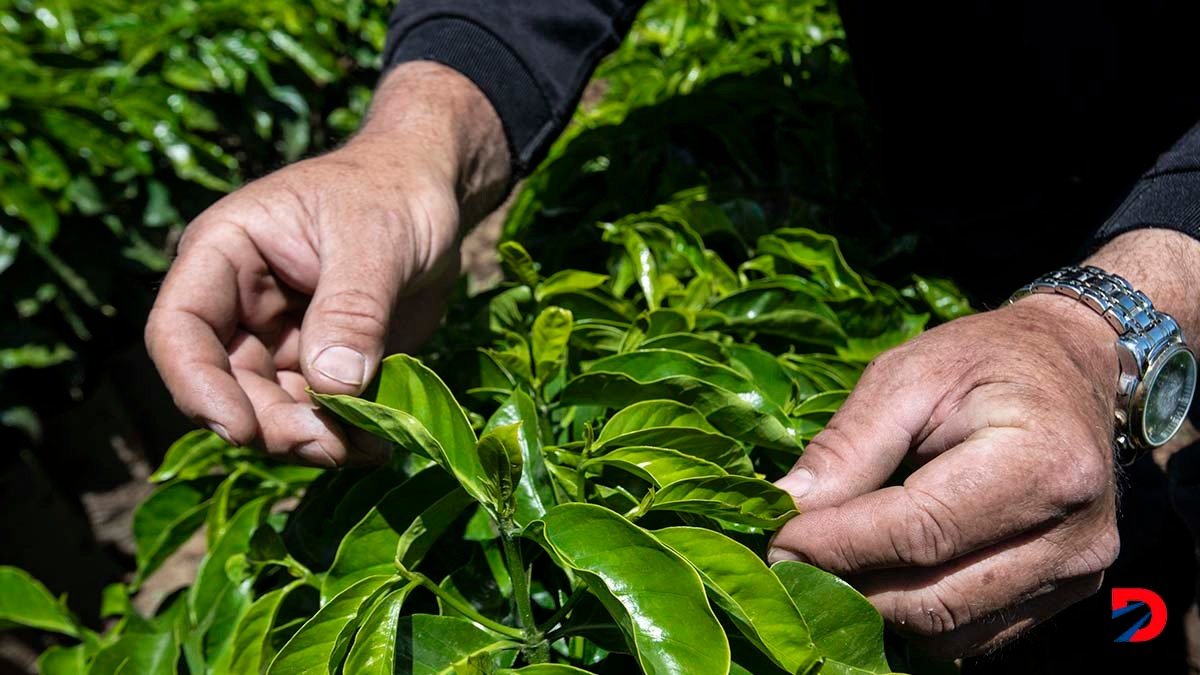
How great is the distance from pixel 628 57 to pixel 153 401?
7.65 ft

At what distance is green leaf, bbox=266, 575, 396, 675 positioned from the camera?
3.11 feet

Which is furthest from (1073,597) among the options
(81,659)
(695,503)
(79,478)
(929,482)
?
(79,478)

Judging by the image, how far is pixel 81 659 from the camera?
4.93 ft

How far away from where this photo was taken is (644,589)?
0.91 m

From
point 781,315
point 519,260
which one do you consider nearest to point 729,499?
point 781,315

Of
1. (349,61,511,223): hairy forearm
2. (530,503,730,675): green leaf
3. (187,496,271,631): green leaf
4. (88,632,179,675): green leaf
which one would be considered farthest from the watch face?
(88,632,179,675): green leaf

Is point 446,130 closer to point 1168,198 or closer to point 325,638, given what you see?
point 325,638

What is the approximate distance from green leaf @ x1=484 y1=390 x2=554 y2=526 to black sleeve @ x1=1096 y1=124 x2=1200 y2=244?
906mm

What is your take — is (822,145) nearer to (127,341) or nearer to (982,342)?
(982,342)

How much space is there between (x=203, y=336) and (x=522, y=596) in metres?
0.63

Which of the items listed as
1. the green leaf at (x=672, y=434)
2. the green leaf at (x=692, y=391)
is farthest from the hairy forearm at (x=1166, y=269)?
Result: the green leaf at (x=672, y=434)

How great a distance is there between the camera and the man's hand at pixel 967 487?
100 centimetres

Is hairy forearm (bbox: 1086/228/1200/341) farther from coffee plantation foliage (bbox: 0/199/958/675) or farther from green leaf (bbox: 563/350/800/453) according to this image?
green leaf (bbox: 563/350/800/453)

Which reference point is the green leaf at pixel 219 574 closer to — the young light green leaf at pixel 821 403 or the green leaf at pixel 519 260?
the green leaf at pixel 519 260
